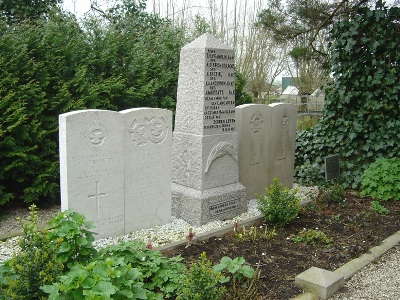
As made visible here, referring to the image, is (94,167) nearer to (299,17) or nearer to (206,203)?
(206,203)

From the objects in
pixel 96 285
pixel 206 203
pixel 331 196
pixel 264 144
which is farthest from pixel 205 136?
pixel 96 285

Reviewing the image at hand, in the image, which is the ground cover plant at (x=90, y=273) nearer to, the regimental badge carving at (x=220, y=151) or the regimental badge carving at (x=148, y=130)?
the regimental badge carving at (x=148, y=130)

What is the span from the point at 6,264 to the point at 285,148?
514 cm

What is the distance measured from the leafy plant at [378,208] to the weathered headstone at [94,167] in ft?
11.9

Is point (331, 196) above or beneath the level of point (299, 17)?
beneath

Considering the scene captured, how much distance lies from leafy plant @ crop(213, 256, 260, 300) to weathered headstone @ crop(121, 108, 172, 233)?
172 cm

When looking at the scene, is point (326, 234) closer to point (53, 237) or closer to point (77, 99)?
point (53, 237)

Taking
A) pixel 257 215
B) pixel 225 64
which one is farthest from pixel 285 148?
pixel 225 64

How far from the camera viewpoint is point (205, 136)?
206 inches

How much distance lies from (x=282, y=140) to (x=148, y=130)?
2.86m

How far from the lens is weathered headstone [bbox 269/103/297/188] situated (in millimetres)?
6758

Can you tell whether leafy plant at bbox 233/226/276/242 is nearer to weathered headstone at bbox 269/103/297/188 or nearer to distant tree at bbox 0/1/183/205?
weathered headstone at bbox 269/103/297/188

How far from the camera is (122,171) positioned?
476 centimetres

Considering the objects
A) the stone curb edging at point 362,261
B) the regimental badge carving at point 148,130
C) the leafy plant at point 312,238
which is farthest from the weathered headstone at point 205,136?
the stone curb edging at point 362,261
